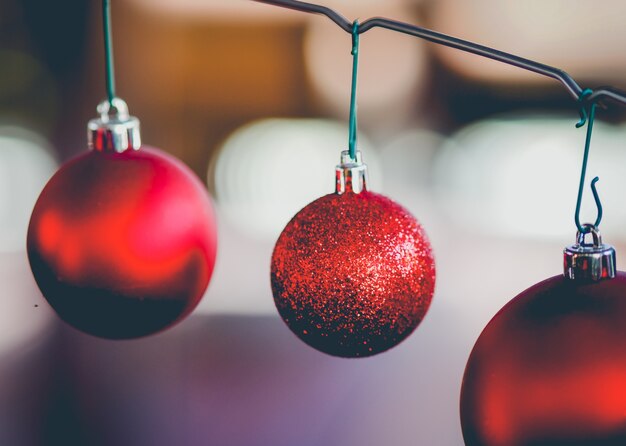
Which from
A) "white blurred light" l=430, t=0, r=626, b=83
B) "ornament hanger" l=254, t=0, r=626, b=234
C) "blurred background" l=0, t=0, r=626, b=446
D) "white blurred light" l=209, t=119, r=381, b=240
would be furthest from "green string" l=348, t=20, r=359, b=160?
"white blurred light" l=209, t=119, r=381, b=240

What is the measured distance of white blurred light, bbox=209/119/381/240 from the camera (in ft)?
11.8

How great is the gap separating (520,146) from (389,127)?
59cm

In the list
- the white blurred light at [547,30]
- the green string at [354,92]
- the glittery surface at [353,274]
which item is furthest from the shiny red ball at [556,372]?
the white blurred light at [547,30]

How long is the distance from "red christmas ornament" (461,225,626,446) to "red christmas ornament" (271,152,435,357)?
10 cm

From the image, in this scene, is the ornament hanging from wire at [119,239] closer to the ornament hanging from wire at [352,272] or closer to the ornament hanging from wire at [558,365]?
the ornament hanging from wire at [352,272]

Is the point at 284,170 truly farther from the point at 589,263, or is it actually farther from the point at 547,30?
the point at 589,263

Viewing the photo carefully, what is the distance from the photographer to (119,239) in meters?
0.68

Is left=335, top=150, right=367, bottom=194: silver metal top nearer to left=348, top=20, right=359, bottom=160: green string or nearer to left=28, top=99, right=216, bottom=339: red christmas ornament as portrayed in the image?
left=348, top=20, right=359, bottom=160: green string

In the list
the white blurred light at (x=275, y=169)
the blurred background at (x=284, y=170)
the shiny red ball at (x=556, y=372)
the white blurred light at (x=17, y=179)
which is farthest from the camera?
the white blurred light at (x=275, y=169)

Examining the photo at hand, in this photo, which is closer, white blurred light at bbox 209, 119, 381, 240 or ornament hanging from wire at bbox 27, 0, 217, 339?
ornament hanging from wire at bbox 27, 0, 217, 339

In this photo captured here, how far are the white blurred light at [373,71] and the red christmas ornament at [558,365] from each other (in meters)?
2.96

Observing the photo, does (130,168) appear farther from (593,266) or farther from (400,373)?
(400,373)

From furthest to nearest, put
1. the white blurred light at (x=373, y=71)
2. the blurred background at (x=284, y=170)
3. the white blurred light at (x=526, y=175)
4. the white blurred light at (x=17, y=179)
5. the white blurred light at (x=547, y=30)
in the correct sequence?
the white blurred light at (x=373, y=71) < the white blurred light at (x=526, y=175) < the white blurred light at (x=547, y=30) < the white blurred light at (x=17, y=179) < the blurred background at (x=284, y=170)

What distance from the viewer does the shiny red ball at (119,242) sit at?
2.23 ft
